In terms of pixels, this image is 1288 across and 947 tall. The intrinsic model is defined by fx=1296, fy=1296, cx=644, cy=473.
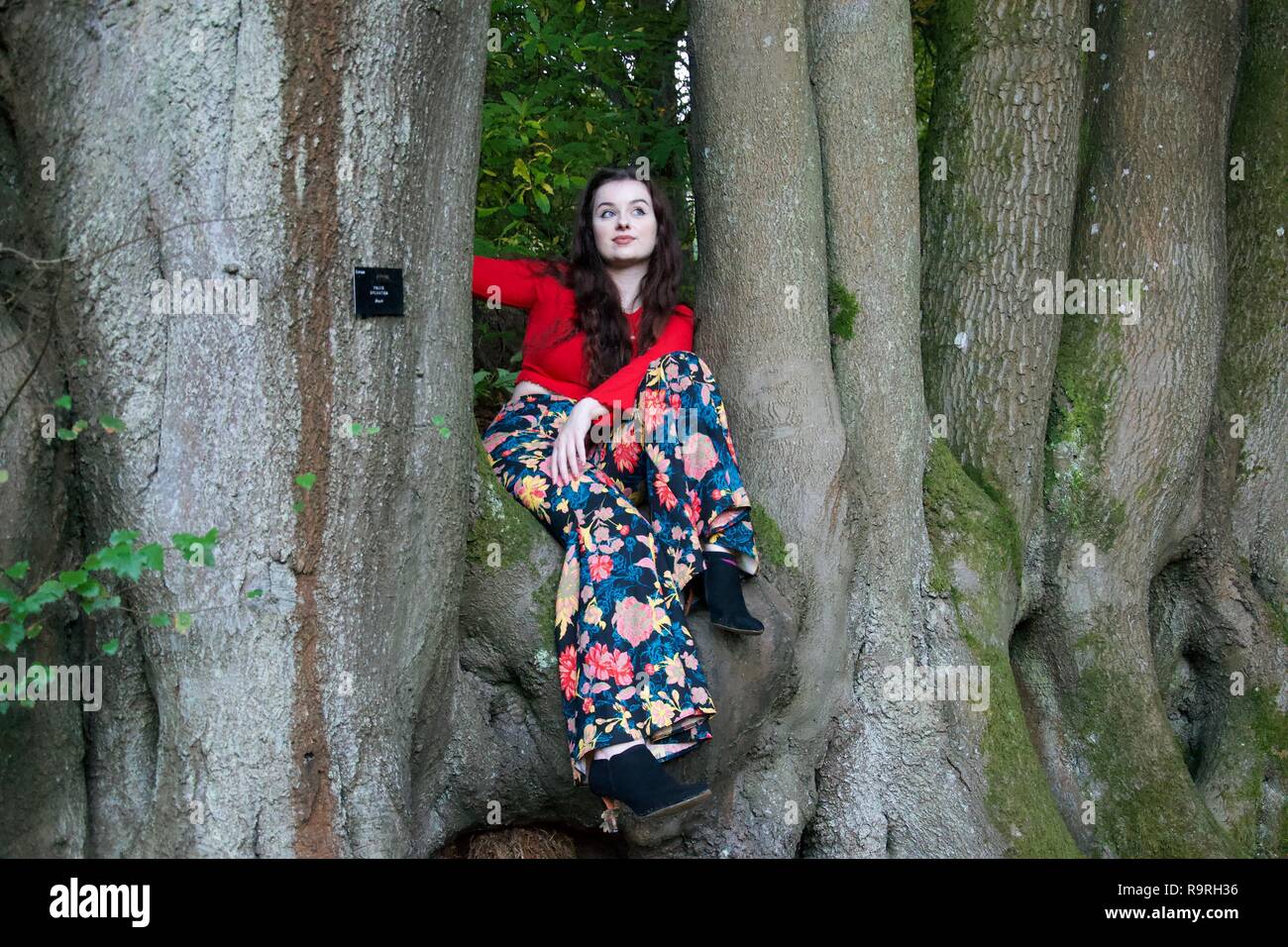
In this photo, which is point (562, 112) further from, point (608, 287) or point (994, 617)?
point (994, 617)

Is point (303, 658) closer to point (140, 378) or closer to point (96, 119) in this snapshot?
point (140, 378)

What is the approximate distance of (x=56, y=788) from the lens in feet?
11.3

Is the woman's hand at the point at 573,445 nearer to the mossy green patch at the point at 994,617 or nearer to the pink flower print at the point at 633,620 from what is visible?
the pink flower print at the point at 633,620

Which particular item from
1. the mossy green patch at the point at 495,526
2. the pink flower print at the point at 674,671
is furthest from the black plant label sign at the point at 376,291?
the pink flower print at the point at 674,671

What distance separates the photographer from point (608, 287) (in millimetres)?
4664

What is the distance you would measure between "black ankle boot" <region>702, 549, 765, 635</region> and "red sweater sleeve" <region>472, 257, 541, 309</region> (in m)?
1.23

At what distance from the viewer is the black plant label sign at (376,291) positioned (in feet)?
11.0

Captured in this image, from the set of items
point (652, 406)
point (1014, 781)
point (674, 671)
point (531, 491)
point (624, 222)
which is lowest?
point (1014, 781)

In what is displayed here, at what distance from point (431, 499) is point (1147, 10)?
3710 millimetres

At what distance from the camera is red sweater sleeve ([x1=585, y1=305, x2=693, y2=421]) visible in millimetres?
4359

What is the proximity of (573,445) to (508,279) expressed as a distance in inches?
32.6

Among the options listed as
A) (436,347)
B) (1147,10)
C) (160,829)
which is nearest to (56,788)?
(160,829)

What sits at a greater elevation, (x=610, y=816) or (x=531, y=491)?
(x=531, y=491)

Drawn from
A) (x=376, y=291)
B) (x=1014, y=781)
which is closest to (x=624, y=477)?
(x=376, y=291)
